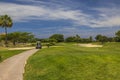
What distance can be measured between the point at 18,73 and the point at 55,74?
10.5 feet

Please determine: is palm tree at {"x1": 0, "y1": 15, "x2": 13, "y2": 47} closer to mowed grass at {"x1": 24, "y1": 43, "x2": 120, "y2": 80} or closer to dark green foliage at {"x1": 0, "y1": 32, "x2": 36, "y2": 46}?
dark green foliage at {"x1": 0, "y1": 32, "x2": 36, "y2": 46}

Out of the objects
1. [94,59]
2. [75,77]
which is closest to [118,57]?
[94,59]

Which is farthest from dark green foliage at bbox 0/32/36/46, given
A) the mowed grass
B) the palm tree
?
the mowed grass

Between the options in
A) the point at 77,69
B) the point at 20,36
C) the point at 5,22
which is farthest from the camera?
the point at 20,36

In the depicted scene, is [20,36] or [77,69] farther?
[20,36]

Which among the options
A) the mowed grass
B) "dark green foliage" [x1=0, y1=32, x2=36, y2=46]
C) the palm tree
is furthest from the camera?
"dark green foliage" [x1=0, y1=32, x2=36, y2=46]

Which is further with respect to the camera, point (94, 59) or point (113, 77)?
point (94, 59)

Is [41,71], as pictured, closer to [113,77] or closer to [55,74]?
[55,74]

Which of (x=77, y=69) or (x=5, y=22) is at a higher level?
(x=5, y=22)

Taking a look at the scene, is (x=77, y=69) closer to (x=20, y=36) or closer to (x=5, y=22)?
(x=5, y=22)

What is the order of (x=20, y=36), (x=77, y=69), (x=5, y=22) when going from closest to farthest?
(x=77, y=69)
(x=5, y=22)
(x=20, y=36)

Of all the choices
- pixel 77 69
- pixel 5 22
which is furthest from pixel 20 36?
pixel 77 69

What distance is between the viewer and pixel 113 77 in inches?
850

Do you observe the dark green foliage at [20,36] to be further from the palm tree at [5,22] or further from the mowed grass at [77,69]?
the mowed grass at [77,69]
